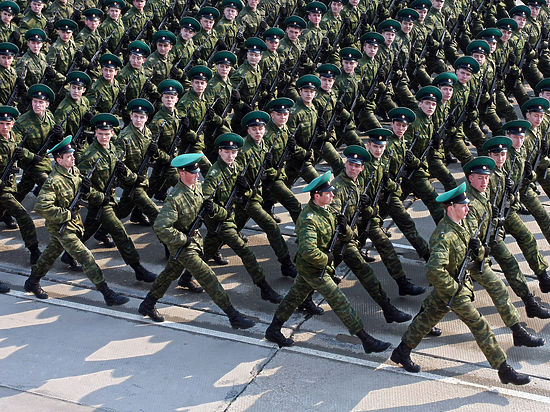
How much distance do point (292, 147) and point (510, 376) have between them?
3799mm

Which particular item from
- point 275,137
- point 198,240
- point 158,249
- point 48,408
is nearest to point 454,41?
point 275,137

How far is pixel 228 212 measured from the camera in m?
8.44

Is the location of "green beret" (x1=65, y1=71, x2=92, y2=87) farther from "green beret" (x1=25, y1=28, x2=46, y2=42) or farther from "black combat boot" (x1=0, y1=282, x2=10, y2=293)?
"black combat boot" (x1=0, y1=282, x2=10, y2=293)

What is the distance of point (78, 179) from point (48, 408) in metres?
2.63

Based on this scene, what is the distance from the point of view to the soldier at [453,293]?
6.86 metres

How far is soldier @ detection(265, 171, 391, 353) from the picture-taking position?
23.7 ft

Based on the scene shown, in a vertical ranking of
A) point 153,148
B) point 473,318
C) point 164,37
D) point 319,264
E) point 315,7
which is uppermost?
point 315,7

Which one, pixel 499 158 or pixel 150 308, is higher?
pixel 499 158

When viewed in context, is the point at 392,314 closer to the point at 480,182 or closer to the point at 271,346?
the point at 271,346

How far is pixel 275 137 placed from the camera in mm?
9312

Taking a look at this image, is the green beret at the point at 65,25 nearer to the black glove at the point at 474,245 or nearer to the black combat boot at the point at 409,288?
the black combat boot at the point at 409,288

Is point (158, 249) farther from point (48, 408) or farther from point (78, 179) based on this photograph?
point (48, 408)

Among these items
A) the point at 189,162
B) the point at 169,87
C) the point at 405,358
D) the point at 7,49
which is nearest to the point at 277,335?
the point at 405,358

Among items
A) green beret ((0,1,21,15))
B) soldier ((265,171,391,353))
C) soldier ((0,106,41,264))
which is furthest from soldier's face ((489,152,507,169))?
green beret ((0,1,21,15))
